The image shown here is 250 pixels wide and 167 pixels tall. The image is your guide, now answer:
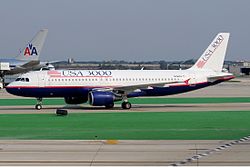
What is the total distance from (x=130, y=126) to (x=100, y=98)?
414 inches

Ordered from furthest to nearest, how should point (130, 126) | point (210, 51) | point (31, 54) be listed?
1. point (31, 54)
2. point (210, 51)
3. point (130, 126)

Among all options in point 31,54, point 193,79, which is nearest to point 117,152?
point 193,79

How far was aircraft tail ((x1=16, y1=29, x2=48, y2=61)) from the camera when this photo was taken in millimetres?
90875

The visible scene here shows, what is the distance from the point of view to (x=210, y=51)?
1667 inches

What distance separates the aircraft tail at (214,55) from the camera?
42.2 meters

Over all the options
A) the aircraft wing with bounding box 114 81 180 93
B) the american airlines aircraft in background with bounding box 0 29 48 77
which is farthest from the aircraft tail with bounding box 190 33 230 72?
the american airlines aircraft in background with bounding box 0 29 48 77

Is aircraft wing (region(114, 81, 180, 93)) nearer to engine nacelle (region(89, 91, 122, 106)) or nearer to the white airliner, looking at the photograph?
the white airliner

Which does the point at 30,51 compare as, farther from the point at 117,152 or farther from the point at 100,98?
the point at 117,152

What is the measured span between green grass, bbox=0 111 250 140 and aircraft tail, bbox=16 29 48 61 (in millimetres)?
57707

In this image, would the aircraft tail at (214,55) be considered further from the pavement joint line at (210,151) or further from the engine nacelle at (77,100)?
the pavement joint line at (210,151)

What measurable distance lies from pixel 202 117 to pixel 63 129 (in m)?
8.80

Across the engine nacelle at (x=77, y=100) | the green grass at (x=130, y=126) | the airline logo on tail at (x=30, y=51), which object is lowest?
the green grass at (x=130, y=126)

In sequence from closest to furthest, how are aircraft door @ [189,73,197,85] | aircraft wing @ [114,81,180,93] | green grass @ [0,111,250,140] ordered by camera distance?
green grass @ [0,111,250,140] → aircraft wing @ [114,81,180,93] → aircraft door @ [189,73,197,85]

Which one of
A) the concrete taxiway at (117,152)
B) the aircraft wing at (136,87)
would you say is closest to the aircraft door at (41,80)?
the aircraft wing at (136,87)
